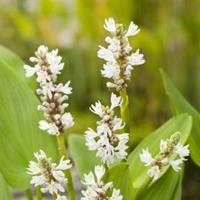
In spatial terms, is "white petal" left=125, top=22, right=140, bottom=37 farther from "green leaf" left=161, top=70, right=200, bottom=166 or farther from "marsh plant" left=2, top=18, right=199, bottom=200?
"green leaf" left=161, top=70, right=200, bottom=166

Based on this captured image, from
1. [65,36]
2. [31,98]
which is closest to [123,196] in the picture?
[31,98]

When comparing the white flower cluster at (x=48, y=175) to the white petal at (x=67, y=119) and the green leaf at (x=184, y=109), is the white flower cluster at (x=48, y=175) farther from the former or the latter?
the green leaf at (x=184, y=109)

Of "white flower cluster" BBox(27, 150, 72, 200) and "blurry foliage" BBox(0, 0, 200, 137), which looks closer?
"white flower cluster" BBox(27, 150, 72, 200)

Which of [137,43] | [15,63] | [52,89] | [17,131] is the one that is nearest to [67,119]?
[52,89]

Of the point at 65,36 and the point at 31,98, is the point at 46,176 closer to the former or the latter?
the point at 31,98

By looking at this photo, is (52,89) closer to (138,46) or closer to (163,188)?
(163,188)

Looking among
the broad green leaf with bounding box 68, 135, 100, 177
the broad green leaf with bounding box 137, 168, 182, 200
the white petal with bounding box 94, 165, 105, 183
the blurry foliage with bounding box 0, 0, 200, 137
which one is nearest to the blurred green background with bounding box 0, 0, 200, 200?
the blurry foliage with bounding box 0, 0, 200, 137
